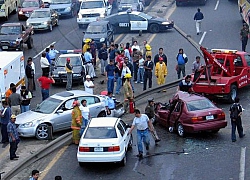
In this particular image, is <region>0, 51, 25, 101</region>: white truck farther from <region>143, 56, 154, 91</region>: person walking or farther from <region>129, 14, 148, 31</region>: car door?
<region>129, 14, 148, 31</region>: car door

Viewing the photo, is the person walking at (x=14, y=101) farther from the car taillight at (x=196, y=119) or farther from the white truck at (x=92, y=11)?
the white truck at (x=92, y=11)

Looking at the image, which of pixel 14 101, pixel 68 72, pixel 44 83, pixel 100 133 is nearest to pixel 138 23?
pixel 68 72

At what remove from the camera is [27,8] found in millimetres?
47750

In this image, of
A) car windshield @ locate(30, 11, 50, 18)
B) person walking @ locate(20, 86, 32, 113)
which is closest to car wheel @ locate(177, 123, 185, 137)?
person walking @ locate(20, 86, 32, 113)

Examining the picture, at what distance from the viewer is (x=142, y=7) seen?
49.2 metres

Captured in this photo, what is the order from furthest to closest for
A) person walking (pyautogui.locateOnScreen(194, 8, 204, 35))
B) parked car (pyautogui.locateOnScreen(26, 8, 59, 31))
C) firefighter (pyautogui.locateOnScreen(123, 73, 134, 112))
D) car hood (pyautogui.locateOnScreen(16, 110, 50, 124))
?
parked car (pyautogui.locateOnScreen(26, 8, 59, 31))
person walking (pyautogui.locateOnScreen(194, 8, 204, 35))
firefighter (pyautogui.locateOnScreen(123, 73, 134, 112))
car hood (pyautogui.locateOnScreen(16, 110, 50, 124))

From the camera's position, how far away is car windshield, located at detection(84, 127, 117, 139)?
63.9 feet

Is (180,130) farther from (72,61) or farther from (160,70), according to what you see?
(72,61)

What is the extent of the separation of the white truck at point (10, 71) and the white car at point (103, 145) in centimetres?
626

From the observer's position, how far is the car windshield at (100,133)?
19484mm

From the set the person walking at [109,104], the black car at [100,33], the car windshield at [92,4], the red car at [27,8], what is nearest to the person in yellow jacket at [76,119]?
the person walking at [109,104]

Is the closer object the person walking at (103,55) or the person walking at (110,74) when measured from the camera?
the person walking at (110,74)

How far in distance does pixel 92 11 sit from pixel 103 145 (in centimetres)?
2626

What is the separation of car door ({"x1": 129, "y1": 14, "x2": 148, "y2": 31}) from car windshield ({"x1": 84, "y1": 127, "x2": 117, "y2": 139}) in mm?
22389
